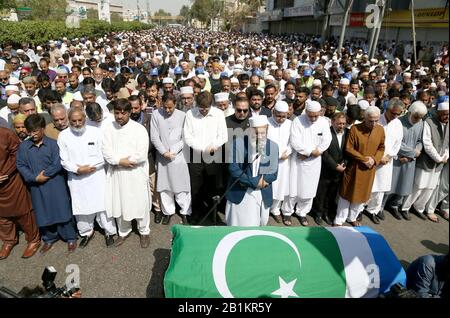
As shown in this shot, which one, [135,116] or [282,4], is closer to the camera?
[135,116]

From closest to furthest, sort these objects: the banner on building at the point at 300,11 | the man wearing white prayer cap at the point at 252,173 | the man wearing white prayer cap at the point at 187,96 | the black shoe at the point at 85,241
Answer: the man wearing white prayer cap at the point at 252,173 → the black shoe at the point at 85,241 → the man wearing white prayer cap at the point at 187,96 → the banner on building at the point at 300,11

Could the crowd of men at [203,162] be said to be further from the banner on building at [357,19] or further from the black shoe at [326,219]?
the banner on building at [357,19]

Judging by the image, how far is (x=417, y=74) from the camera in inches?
376

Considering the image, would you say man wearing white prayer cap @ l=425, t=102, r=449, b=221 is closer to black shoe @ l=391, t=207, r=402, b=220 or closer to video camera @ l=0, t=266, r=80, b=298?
black shoe @ l=391, t=207, r=402, b=220

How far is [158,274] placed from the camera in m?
3.52

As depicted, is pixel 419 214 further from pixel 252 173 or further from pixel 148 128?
pixel 148 128

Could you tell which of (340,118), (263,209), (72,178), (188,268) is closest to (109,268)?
(72,178)

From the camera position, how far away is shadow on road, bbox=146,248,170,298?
3272 millimetres

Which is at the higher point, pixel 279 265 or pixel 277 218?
pixel 279 265

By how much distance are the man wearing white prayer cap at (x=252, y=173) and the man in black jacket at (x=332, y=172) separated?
1180 mm

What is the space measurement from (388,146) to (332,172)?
0.78 meters

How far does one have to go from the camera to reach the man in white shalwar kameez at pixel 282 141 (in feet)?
13.3

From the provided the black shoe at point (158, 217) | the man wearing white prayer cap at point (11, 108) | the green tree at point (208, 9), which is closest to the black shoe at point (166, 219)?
the black shoe at point (158, 217)

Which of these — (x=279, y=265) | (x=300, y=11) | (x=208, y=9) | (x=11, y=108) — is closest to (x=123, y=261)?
(x=279, y=265)
